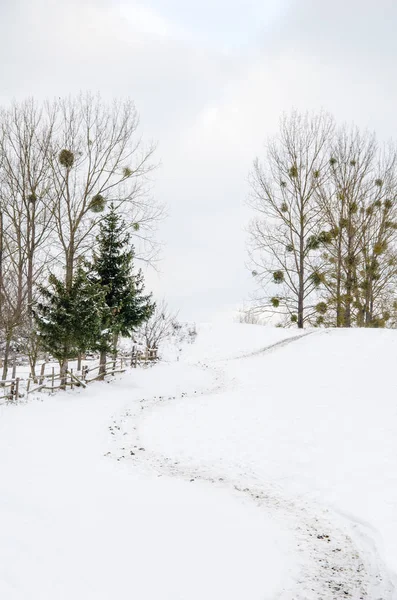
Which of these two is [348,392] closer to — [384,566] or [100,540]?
[384,566]

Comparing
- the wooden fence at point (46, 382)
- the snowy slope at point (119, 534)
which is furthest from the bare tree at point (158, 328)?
the snowy slope at point (119, 534)

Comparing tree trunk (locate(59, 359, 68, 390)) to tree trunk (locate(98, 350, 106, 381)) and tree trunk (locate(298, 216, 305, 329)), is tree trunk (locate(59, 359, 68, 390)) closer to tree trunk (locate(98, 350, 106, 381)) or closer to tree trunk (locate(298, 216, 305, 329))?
tree trunk (locate(98, 350, 106, 381))

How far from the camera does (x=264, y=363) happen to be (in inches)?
840

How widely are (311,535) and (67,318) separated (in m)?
14.1

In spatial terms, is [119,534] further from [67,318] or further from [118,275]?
[118,275]

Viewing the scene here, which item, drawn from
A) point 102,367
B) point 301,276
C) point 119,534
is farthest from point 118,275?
point 119,534

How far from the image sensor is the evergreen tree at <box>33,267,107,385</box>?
18.0 meters

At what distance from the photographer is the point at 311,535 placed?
652cm

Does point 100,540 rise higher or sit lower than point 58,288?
lower

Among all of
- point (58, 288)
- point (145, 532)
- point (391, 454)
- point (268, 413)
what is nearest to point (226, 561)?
point (145, 532)

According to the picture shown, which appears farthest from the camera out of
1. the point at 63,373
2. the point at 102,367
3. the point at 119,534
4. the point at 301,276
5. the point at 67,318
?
the point at 301,276

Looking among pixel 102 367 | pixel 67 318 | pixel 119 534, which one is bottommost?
pixel 119 534

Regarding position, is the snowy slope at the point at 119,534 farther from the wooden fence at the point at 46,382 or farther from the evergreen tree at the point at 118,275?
the evergreen tree at the point at 118,275

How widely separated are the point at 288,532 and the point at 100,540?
303 centimetres
